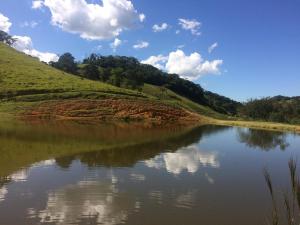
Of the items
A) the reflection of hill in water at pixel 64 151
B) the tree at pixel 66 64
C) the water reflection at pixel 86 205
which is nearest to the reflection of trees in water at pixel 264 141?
the reflection of hill in water at pixel 64 151

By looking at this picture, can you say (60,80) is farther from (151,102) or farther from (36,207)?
(36,207)

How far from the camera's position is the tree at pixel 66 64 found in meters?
164

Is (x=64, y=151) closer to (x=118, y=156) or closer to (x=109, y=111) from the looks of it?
(x=118, y=156)

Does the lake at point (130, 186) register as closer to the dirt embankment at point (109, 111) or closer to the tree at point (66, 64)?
the dirt embankment at point (109, 111)

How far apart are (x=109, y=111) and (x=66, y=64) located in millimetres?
79336

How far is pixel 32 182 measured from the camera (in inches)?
862

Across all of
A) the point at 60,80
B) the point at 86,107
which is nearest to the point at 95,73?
the point at 60,80

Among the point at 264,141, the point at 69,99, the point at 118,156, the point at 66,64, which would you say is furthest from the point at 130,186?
the point at 66,64

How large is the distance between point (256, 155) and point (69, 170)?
21653 millimetres

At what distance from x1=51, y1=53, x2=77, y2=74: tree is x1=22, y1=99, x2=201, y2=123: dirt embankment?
2659 inches

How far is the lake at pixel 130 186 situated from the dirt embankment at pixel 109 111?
151ft

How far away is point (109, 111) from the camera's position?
92438 millimetres

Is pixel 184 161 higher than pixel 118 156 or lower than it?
lower

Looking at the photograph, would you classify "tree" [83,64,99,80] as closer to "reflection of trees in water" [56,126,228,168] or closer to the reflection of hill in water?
the reflection of hill in water
